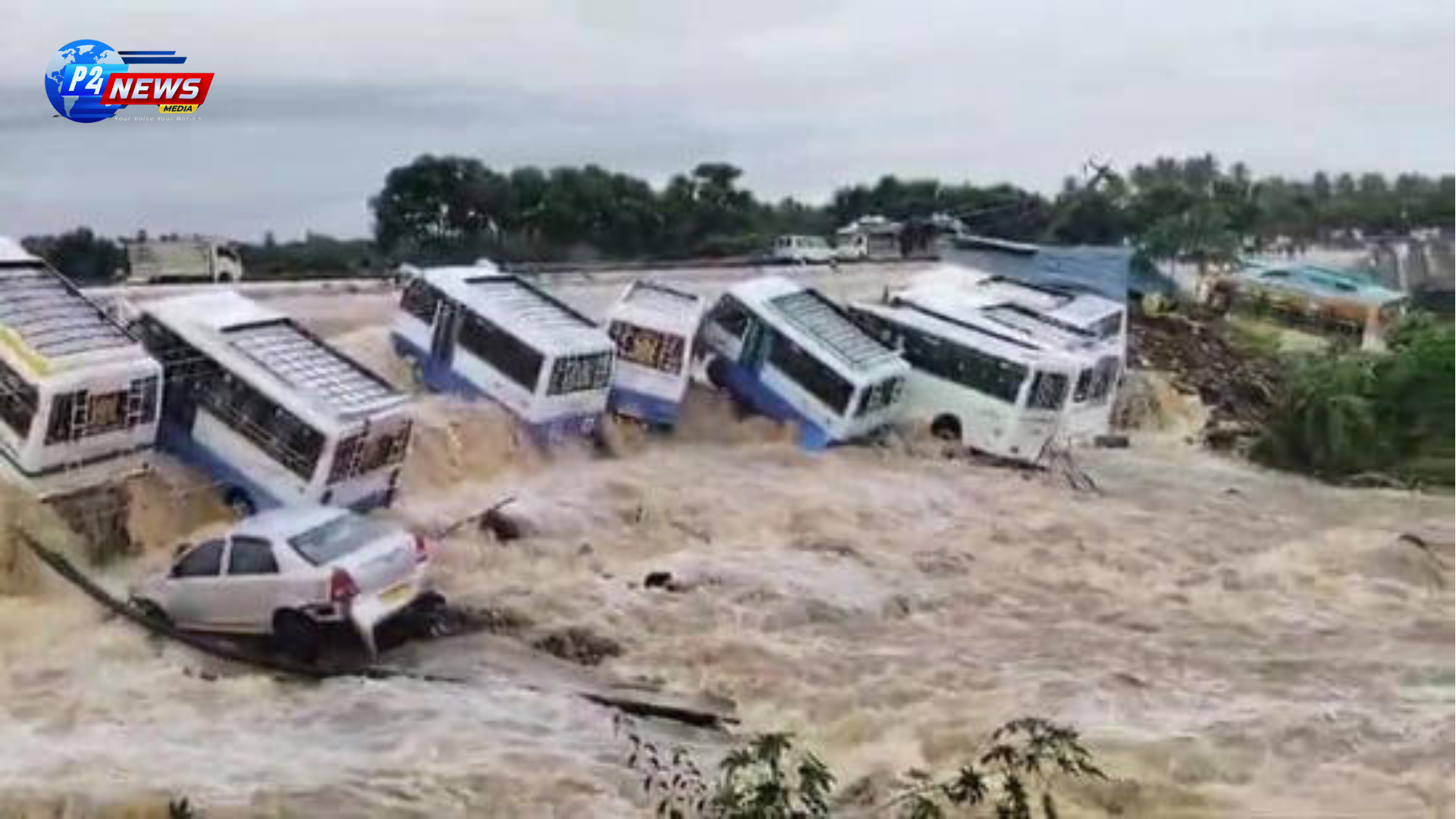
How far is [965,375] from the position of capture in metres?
3.62

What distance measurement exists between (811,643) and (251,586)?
0.81 m

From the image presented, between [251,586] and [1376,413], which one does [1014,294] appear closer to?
[1376,413]

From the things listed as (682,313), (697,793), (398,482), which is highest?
(682,313)

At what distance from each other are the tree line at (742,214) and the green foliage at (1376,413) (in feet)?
0.77

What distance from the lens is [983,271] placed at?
3.61m

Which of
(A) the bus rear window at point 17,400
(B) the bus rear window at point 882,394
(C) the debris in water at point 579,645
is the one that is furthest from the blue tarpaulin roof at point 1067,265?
(A) the bus rear window at point 17,400

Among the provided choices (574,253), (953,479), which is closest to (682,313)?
(574,253)

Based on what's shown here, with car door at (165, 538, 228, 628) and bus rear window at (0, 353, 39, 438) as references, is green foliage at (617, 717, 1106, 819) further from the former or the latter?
bus rear window at (0, 353, 39, 438)

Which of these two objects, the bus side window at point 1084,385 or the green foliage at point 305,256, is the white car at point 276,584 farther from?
the bus side window at point 1084,385

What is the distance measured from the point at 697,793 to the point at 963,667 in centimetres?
55

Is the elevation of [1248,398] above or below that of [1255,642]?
above

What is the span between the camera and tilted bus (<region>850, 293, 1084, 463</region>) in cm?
359

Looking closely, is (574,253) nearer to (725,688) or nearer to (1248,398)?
(725,688)

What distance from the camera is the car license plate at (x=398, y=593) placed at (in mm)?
2711
